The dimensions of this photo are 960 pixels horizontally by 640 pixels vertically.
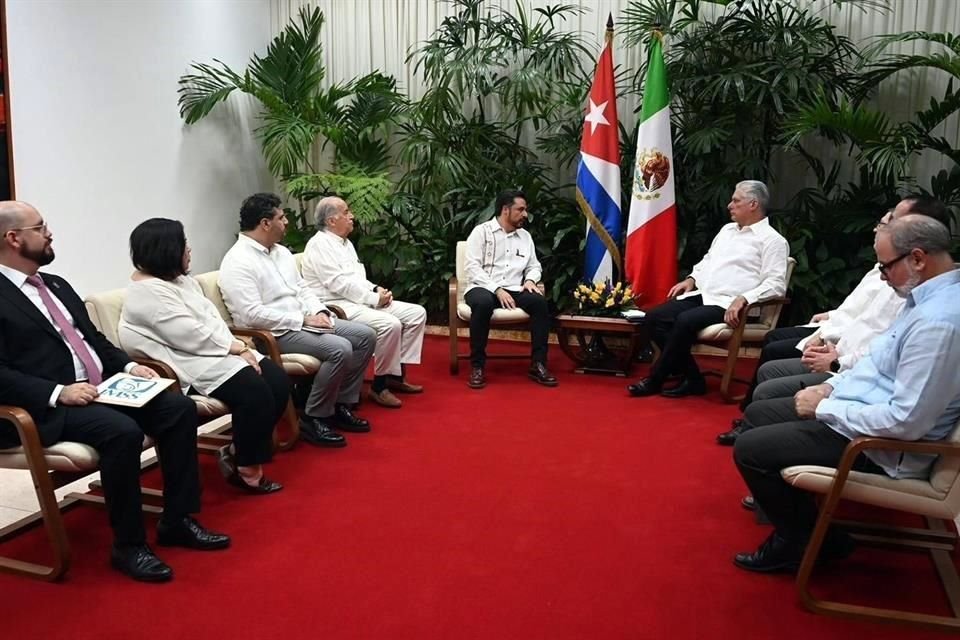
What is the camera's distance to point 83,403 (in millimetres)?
2746

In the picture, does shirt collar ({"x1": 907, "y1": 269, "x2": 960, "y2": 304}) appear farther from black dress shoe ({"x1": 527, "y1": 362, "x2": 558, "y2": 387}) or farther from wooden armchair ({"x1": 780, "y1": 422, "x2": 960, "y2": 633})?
black dress shoe ({"x1": 527, "y1": 362, "x2": 558, "y2": 387})

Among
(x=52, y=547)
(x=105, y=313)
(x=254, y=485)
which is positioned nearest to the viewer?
(x=52, y=547)

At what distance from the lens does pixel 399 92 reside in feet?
23.6

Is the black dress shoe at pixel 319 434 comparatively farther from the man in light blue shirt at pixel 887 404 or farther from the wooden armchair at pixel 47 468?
the man in light blue shirt at pixel 887 404

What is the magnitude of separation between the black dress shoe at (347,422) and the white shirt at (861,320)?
2250mm

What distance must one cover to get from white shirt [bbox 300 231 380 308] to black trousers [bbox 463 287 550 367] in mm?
698

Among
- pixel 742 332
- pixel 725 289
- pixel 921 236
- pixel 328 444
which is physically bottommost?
pixel 328 444

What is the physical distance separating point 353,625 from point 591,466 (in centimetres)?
166

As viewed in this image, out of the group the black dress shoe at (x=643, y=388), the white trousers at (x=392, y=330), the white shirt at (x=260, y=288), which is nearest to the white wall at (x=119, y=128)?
the white shirt at (x=260, y=288)

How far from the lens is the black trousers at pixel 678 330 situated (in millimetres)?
4840

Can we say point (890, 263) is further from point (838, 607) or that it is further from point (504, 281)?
point (504, 281)

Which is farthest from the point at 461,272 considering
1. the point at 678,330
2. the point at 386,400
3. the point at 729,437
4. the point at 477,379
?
the point at 729,437

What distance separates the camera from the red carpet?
2496 mm

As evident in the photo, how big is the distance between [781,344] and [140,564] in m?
3.16
